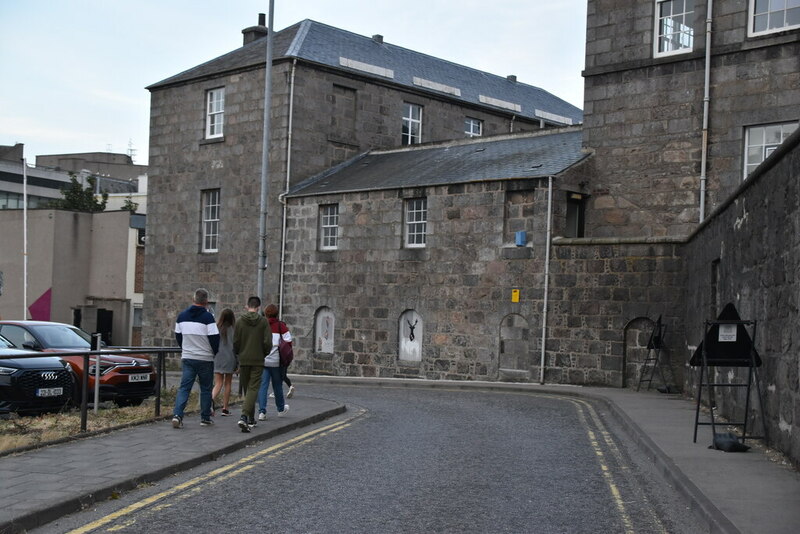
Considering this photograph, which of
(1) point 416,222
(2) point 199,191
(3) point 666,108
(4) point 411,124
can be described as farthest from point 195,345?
(4) point 411,124

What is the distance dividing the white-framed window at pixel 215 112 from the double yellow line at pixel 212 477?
2337 cm

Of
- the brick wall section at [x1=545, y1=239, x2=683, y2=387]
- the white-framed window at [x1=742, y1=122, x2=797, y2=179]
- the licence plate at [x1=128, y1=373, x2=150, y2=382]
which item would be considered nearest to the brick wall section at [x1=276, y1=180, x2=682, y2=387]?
the brick wall section at [x1=545, y1=239, x2=683, y2=387]

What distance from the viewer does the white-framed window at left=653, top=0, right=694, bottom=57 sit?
24172 mm

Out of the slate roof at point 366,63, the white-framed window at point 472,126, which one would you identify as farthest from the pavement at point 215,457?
the white-framed window at point 472,126

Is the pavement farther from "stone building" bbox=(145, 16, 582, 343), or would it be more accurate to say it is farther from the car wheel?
"stone building" bbox=(145, 16, 582, 343)

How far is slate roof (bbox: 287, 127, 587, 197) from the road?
1338cm

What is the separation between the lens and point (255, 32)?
40156 mm

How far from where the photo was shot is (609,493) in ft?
29.9

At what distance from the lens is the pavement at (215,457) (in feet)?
24.6

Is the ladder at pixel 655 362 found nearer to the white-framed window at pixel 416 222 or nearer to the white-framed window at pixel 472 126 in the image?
the white-framed window at pixel 416 222

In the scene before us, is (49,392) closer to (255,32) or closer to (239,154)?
(239,154)

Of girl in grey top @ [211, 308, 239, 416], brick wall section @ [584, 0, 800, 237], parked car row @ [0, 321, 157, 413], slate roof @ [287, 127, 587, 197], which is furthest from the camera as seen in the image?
slate roof @ [287, 127, 587, 197]

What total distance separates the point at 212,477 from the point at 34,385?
4981 millimetres

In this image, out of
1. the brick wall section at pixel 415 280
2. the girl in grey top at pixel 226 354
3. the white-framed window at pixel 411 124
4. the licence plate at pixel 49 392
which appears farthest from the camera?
the white-framed window at pixel 411 124
